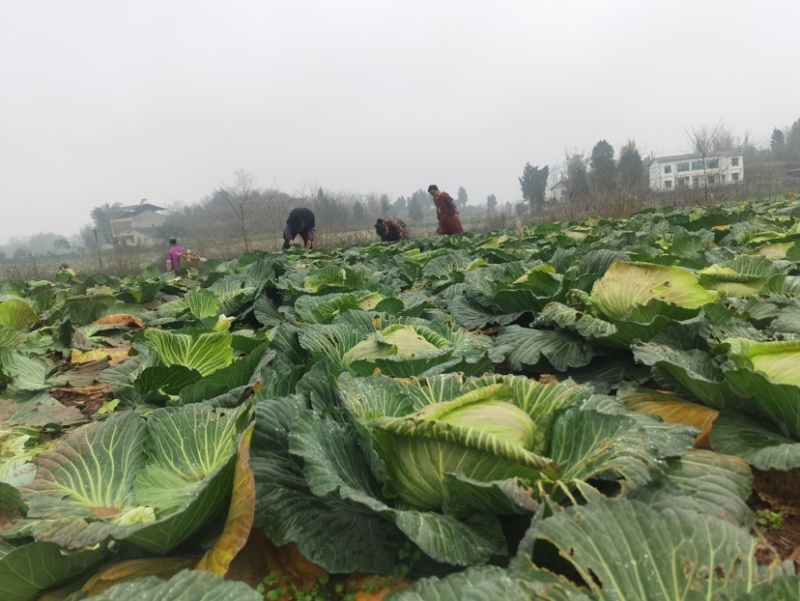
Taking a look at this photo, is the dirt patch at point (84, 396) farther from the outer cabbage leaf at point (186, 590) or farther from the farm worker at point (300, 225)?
the farm worker at point (300, 225)

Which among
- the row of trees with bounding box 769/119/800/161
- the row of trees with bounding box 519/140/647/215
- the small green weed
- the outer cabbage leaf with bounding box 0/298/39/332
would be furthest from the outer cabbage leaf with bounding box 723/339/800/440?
the row of trees with bounding box 769/119/800/161

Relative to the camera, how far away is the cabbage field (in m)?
0.99

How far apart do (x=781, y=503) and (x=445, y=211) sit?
13885 millimetres

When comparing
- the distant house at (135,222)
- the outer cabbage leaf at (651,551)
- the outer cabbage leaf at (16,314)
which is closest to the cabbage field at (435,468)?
the outer cabbage leaf at (651,551)

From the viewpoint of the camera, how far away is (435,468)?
1.32 m

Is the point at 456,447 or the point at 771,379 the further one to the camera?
the point at 771,379

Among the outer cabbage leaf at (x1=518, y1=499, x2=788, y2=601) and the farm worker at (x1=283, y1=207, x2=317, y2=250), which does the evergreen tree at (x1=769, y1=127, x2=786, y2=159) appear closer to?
the farm worker at (x1=283, y1=207, x2=317, y2=250)

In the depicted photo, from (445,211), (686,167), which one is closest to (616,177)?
(445,211)

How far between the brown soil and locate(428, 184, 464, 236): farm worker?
13.2m

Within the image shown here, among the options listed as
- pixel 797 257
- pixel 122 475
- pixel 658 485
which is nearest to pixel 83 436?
pixel 122 475

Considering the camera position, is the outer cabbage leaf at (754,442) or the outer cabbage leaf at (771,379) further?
the outer cabbage leaf at (771,379)

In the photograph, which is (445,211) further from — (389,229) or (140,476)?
(140,476)

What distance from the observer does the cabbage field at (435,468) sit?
99 centimetres

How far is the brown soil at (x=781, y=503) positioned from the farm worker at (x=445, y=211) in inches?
519
